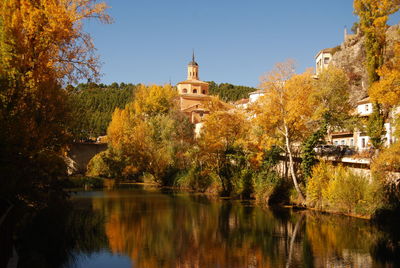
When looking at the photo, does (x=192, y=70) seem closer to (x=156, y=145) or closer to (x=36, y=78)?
(x=156, y=145)

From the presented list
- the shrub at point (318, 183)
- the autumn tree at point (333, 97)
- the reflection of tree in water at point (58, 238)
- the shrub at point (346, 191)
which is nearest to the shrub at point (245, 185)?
the autumn tree at point (333, 97)

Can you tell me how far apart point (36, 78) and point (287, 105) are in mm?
16303

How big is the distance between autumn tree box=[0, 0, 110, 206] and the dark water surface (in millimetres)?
3310

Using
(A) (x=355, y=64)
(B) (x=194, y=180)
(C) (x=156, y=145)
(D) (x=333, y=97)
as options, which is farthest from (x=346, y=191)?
(A) (x=355, y=64)

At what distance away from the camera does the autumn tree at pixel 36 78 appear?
10.7 m

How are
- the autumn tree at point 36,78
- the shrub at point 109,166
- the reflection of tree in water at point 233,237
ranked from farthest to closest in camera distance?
the shrub at point 109,166, the reflection of tree in water at point 233,237, the autumn tree at point 36,78

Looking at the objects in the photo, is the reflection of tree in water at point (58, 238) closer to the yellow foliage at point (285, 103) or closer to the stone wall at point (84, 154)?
the yellow foliage at point (285, 103)


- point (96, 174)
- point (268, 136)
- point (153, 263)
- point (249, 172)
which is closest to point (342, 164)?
point (268, 136)

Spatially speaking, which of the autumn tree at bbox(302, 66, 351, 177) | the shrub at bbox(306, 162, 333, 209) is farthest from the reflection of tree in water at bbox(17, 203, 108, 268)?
the autumn tree at bbox(302, 66, 351, 177)

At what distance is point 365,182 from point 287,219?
14.1ft

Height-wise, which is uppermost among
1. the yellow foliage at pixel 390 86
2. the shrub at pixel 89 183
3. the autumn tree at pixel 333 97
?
the autumn tree at pixel 333 97

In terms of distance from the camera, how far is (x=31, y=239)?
1470 centimetres

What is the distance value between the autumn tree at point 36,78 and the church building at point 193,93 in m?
55.1

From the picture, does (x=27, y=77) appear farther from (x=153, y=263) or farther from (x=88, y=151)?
(x=88, y=151)
